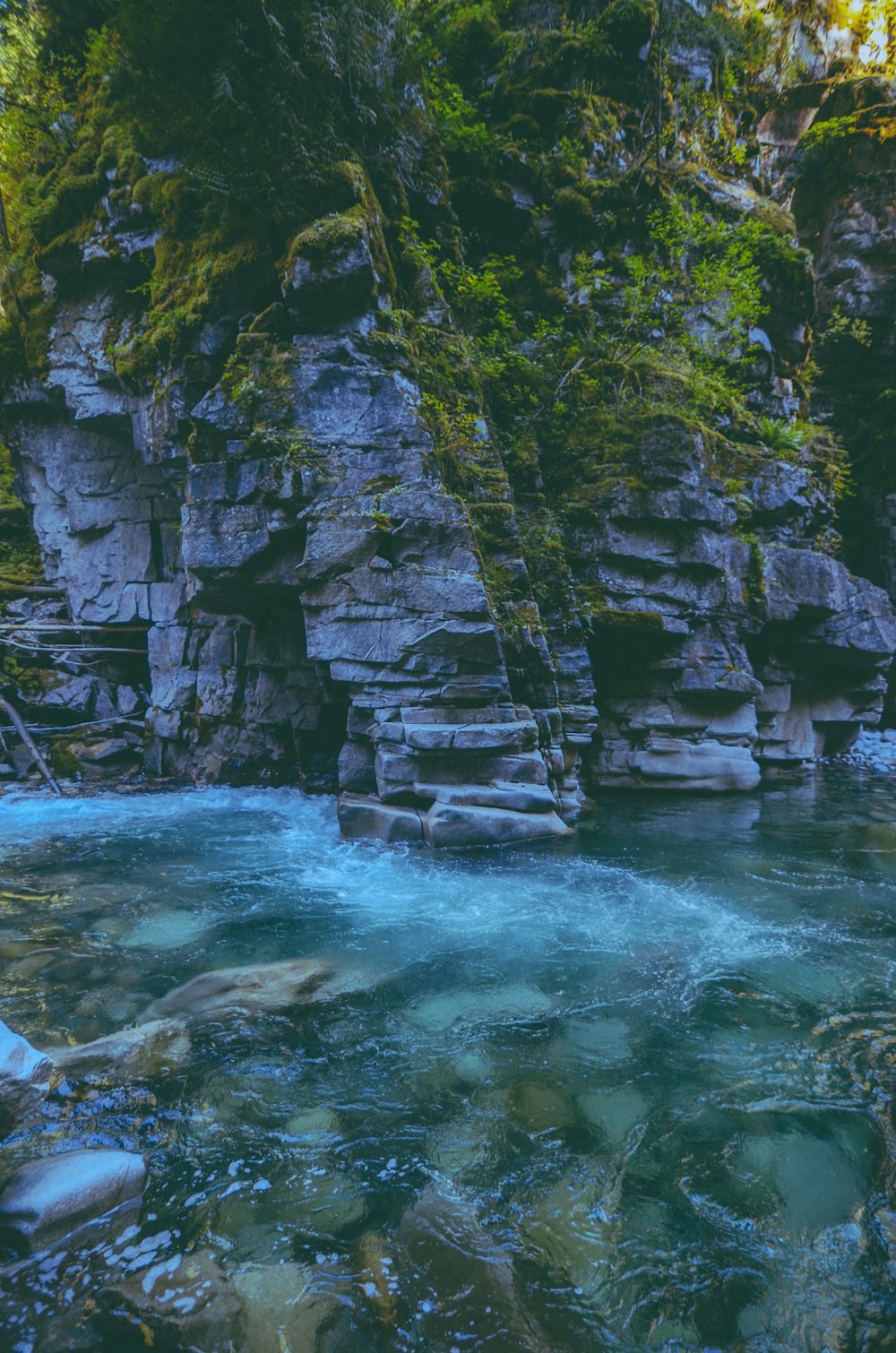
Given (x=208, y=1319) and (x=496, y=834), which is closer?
(x=208, y=1319)

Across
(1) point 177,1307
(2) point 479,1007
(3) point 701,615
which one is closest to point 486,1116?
(2) point 479,1007

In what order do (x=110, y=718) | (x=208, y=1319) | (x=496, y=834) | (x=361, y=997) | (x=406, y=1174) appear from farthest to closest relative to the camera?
(x=110, y=718)
(x=496, y=834)
(x=361, y=997)
(x=406, y=1174)
(x=208, y=1319)

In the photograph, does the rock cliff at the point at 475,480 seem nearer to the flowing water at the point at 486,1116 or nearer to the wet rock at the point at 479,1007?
the flowing water at the point at 486,1116

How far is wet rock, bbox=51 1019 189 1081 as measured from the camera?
394 cm

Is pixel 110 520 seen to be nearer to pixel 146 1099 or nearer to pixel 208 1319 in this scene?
pixel 146 1099

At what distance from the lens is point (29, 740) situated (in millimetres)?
13195

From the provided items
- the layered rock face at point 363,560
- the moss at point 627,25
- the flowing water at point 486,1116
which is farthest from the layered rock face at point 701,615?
the moss at point 627,25

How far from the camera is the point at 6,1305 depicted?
8.16ft

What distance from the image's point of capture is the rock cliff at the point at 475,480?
9430mm

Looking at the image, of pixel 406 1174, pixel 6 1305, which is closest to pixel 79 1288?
pixel 6 1305

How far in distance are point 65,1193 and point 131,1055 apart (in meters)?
1.26

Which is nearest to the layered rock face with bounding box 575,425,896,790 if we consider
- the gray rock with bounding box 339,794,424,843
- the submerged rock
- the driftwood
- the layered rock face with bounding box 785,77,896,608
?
the gray rock with bounding box 339,794,424,843

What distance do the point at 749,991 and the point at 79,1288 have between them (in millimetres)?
4796

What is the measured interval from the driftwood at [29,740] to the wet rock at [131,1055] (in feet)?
32.6
